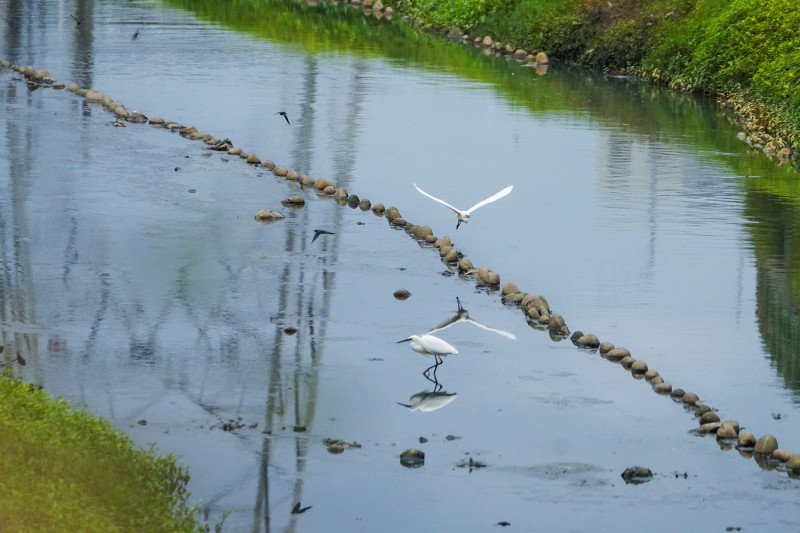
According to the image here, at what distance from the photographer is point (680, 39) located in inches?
1091

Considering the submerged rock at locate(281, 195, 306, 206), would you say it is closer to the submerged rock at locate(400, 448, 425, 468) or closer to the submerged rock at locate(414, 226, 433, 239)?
the submerged rock at locate(414, 226, 433, 239)

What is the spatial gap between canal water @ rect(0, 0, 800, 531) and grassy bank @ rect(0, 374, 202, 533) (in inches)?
9.8

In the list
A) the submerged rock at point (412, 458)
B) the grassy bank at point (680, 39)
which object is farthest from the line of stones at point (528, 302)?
the grassy bank at point (680, 39)

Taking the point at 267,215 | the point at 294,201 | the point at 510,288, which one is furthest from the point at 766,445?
the point at 294,201

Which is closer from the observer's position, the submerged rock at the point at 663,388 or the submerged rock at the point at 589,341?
the submerged rock at the point at 663,388

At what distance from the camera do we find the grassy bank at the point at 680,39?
901 inches

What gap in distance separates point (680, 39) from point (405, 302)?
17.5m

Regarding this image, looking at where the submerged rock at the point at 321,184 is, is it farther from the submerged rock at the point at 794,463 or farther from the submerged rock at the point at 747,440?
the submerged rock at the point at 794,463

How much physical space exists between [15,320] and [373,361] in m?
2.95

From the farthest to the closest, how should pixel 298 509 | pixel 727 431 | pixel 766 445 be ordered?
pixel 727 431 < pixel 766 445 < pixel 298 509

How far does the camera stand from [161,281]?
1216 centimetres

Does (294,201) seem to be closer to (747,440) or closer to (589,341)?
(589,341)

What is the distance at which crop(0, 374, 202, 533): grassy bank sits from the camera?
696cm

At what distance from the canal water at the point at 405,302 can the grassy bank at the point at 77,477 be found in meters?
0.25
